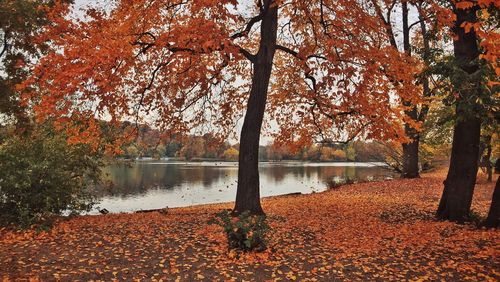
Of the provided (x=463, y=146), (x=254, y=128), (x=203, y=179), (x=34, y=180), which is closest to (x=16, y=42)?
(x=34, y=180)

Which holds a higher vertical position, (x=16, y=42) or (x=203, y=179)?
(x=16, y=42)

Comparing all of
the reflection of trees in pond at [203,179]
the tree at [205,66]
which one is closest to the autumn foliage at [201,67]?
the tree at [205,66]

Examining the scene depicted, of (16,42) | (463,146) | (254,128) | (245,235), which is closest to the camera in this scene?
(245,235)

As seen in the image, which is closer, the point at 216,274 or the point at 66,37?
the point at 216,274

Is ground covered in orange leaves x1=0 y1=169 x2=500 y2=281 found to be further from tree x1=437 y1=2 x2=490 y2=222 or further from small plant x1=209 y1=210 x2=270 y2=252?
tree x1=437 y1=2 x2=490 y2=222

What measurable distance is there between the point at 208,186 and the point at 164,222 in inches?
1006

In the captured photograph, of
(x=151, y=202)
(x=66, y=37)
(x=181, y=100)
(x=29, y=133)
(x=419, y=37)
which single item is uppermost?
(x=419, y=37)

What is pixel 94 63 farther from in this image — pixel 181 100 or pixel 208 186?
pixel 208 186

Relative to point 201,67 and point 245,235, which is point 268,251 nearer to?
point 245,235

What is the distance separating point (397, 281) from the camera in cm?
656

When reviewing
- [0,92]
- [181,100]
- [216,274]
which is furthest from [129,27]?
[216,274]

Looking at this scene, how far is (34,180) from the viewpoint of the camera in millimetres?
10609

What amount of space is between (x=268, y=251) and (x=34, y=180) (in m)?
7.02

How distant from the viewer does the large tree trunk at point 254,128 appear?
1138cm
